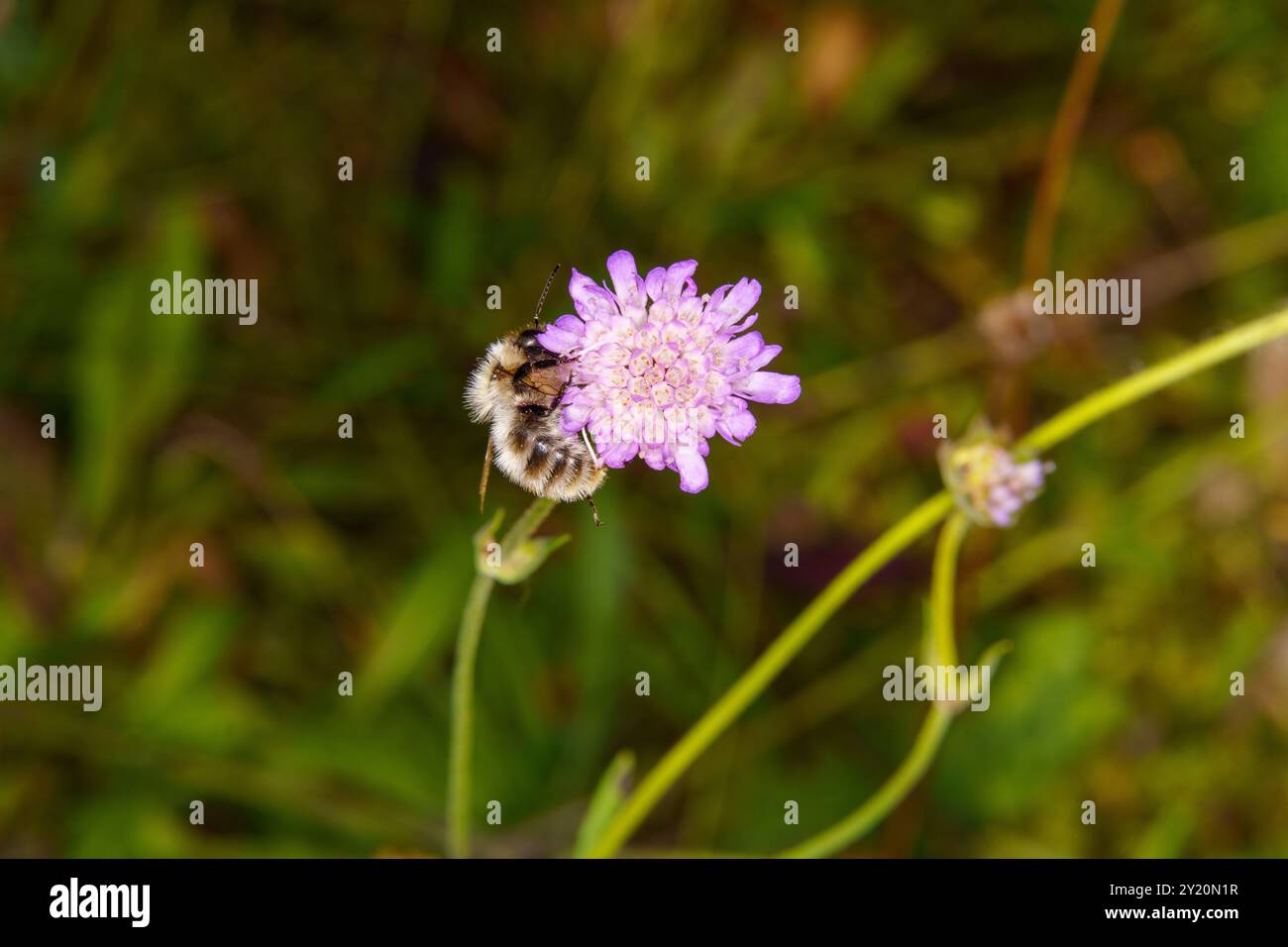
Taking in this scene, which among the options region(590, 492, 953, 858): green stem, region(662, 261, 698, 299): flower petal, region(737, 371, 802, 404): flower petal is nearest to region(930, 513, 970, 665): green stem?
region(590, 492, 953, 858): green stem

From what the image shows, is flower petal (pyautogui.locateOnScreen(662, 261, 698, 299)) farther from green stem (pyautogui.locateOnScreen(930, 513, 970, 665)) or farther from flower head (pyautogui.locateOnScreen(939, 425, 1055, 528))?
green stem (pyautogui.locateOnScreen(930, 513, 970, 665))

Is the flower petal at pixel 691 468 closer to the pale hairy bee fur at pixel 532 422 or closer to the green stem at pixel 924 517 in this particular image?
the pale hairy bee fur at pixel 532 422

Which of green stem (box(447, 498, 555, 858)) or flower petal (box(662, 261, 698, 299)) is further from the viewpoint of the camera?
green stem (box(447, 498, 555, 858))

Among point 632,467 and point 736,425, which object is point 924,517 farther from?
point 632,467

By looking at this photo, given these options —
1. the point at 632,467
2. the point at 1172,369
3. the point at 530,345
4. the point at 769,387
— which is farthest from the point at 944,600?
the point at 632,467

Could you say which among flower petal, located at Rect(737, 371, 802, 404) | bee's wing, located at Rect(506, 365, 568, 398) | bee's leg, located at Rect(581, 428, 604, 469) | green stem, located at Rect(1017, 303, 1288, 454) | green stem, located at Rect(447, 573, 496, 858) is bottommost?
green stem, located at Rect(447, 573, 496, 858)

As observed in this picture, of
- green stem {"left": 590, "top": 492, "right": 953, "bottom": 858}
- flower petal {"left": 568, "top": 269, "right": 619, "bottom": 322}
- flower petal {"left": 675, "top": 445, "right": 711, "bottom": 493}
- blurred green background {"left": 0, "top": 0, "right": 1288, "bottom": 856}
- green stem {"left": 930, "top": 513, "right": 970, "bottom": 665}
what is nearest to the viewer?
flower petal {"left": 675, "top": 445, "right": 711, "bottom": 493}

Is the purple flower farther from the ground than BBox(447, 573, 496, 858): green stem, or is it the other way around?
the purple flower
